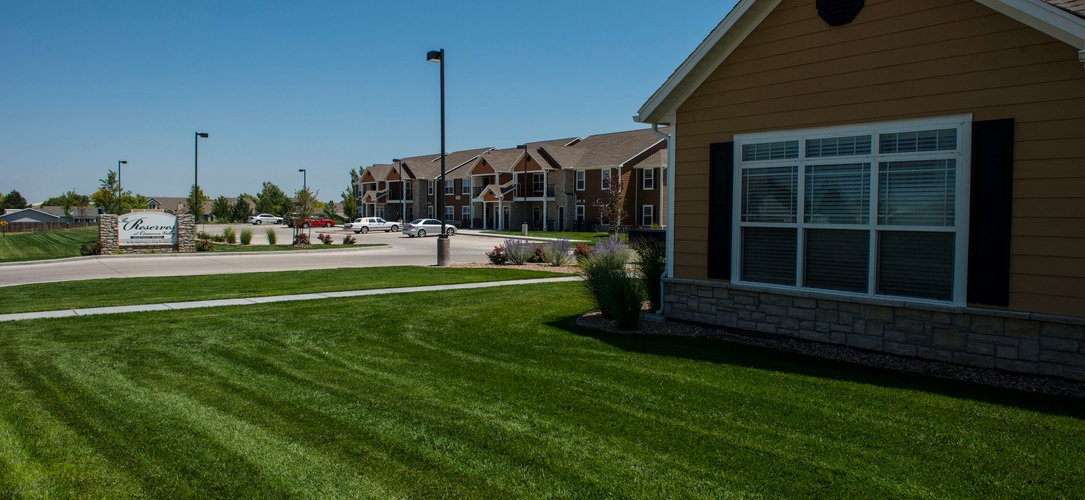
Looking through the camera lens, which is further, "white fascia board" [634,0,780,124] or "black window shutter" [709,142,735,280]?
"black window shutter" [709,142,735,280]

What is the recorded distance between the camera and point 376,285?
49.7ft

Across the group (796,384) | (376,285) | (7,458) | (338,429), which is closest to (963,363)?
(796,384)

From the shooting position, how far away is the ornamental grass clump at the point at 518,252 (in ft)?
71.5

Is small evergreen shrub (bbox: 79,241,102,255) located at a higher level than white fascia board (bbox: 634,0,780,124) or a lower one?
lower

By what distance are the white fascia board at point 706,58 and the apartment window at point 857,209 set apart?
1062mm

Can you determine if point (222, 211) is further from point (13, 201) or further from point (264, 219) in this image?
point (13, 201)

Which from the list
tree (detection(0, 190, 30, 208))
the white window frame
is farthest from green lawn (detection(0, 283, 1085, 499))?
tree (detection(0, 190, 30, 208))

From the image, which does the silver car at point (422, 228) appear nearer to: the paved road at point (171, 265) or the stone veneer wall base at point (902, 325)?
the paved road at point (171, 265)

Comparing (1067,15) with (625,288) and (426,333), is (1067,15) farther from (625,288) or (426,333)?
(426,333)

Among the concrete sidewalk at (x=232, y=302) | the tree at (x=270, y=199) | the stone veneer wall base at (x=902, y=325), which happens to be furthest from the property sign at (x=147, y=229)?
the tree at (x=270, y=199)

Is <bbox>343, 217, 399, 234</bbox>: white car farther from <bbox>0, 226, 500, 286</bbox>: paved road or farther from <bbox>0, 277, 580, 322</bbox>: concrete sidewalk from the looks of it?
<bbox>0, 277, 580, 322</bbox>: concrete sidewalk

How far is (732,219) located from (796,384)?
9.70 feet

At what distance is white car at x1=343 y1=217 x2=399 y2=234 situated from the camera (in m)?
59.6

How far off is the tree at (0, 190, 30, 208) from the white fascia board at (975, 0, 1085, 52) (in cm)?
17679
